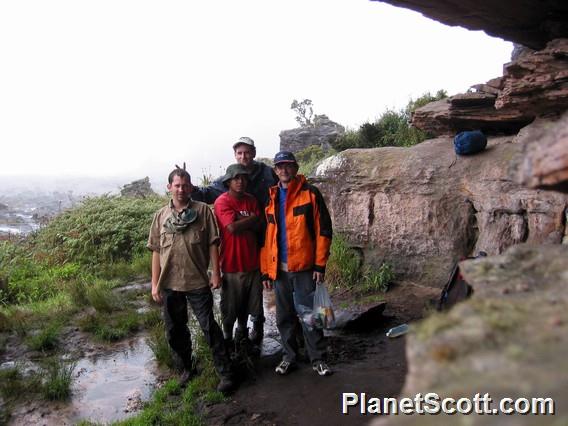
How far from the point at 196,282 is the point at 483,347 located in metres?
3.52

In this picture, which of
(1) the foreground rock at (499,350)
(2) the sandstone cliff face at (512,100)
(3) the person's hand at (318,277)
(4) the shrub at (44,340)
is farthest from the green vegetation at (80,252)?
(1) the foreground rock at (499,350)

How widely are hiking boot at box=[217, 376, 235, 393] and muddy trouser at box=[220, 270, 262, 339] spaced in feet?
1.85

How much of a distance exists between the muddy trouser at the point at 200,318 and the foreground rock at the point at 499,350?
3354mm

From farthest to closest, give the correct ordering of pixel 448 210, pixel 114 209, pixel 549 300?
pixel 114 209 < pixel 448 210 < pixel 549 300

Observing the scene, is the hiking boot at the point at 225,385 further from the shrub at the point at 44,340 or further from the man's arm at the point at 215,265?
the shrub at the point at 44,340

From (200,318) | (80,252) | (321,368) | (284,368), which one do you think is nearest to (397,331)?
(321,368)

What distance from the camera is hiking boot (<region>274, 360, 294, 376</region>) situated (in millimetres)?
4695

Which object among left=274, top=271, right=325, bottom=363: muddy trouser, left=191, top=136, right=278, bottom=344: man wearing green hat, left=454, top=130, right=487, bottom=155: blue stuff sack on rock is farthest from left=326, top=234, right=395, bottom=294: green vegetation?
left=274, top=271, right=325, bottom=363: muddy trouser

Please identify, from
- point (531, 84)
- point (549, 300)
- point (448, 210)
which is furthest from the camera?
point (448, 210)

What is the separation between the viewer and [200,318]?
4.52 meters

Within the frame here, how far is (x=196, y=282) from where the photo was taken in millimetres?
4430

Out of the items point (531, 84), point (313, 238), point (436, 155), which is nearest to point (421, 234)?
point (436, 155)

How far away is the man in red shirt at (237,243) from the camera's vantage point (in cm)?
467

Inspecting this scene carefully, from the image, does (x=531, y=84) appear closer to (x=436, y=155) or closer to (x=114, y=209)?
(x=436, y=155)
